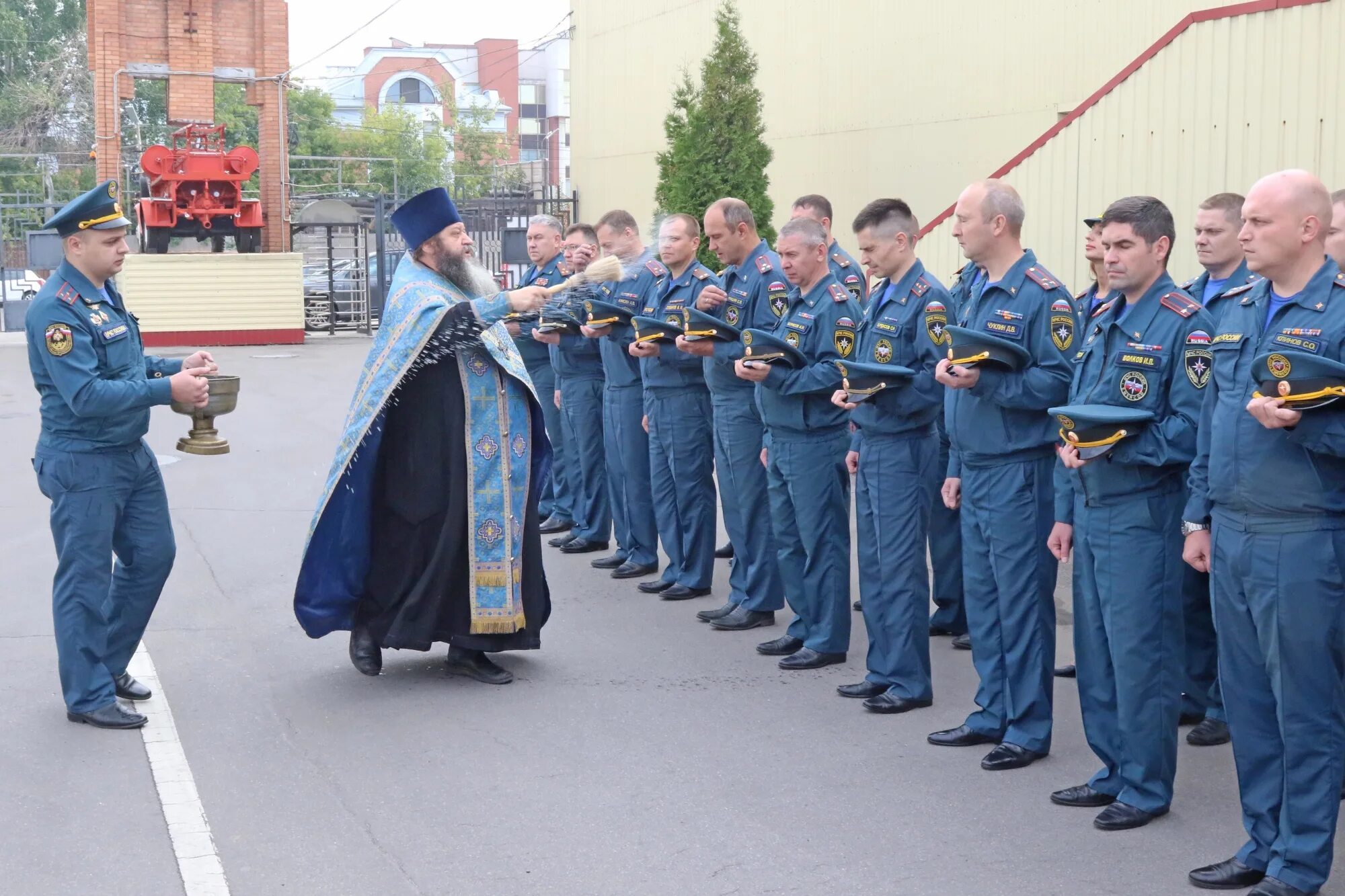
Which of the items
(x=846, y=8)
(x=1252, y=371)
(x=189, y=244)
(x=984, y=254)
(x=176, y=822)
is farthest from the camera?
(x=189, y=244)

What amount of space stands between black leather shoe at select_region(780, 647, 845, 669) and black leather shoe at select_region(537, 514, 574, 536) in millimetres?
3723

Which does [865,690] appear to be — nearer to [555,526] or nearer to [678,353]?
[678,353]

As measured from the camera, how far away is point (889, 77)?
18.0 meters

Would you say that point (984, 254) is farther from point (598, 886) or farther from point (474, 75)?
point (474, 75)

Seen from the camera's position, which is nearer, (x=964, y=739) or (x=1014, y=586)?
(x=1014, y=586)

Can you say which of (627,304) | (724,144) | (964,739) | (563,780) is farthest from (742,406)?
(724,144)

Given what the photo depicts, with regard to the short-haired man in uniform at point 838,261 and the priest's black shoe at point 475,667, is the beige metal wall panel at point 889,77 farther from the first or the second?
the priest's black shoe at point 475,667

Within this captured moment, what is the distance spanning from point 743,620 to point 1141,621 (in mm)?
3159

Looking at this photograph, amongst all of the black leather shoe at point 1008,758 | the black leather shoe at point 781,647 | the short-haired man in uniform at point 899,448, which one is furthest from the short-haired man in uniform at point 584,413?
the black leather shoe at point 1008,758

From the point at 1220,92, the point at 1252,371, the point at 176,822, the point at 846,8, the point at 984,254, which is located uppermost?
the point at 846,8

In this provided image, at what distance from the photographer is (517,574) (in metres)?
6.81

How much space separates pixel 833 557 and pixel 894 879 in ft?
8.42

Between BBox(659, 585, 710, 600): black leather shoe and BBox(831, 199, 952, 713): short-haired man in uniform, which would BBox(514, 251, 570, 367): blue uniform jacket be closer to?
BBox(659, 585, 710, 600): black leather shoe

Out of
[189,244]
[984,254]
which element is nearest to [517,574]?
[984,254]
